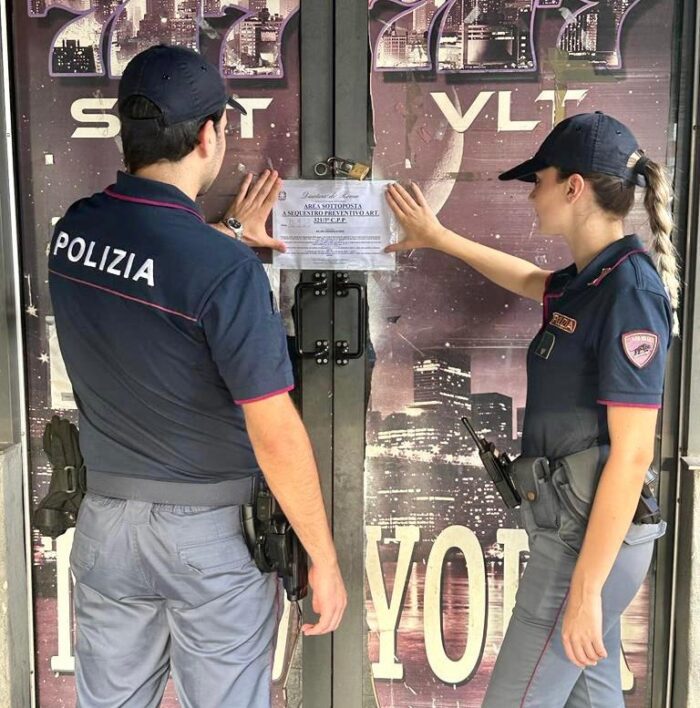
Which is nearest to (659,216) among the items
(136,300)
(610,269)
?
(610,269)

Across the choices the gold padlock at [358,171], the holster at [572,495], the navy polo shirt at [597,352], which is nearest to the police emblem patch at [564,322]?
the navy polo shirt at [597,352]

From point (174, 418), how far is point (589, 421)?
0.84 metres

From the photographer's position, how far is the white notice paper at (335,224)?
7.04ft

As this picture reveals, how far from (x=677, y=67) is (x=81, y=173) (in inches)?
65.9

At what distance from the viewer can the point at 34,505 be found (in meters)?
2.32

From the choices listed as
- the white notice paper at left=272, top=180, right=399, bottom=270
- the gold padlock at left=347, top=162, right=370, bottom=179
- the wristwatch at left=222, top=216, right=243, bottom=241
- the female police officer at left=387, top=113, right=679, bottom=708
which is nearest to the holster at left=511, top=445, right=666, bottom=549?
the female police officer at left=387, top=113, right=679, bottom=708

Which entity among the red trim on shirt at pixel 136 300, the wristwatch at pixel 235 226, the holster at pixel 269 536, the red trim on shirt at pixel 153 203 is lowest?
the holster at pixel 269 536

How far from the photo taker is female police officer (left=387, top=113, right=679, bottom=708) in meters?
1.49

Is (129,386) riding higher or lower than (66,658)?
higher

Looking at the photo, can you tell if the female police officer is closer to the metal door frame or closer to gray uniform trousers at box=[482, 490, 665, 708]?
gray uniform trousers at box=[482, 490, 665, 708]

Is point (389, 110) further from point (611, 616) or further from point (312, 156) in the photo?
point (611, 616)

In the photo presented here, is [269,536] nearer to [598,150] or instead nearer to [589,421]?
[589,421]

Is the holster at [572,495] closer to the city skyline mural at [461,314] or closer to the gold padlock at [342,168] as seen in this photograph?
the city skyline mural at [461,314]

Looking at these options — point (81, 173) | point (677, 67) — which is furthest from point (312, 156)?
point (677, 67)
